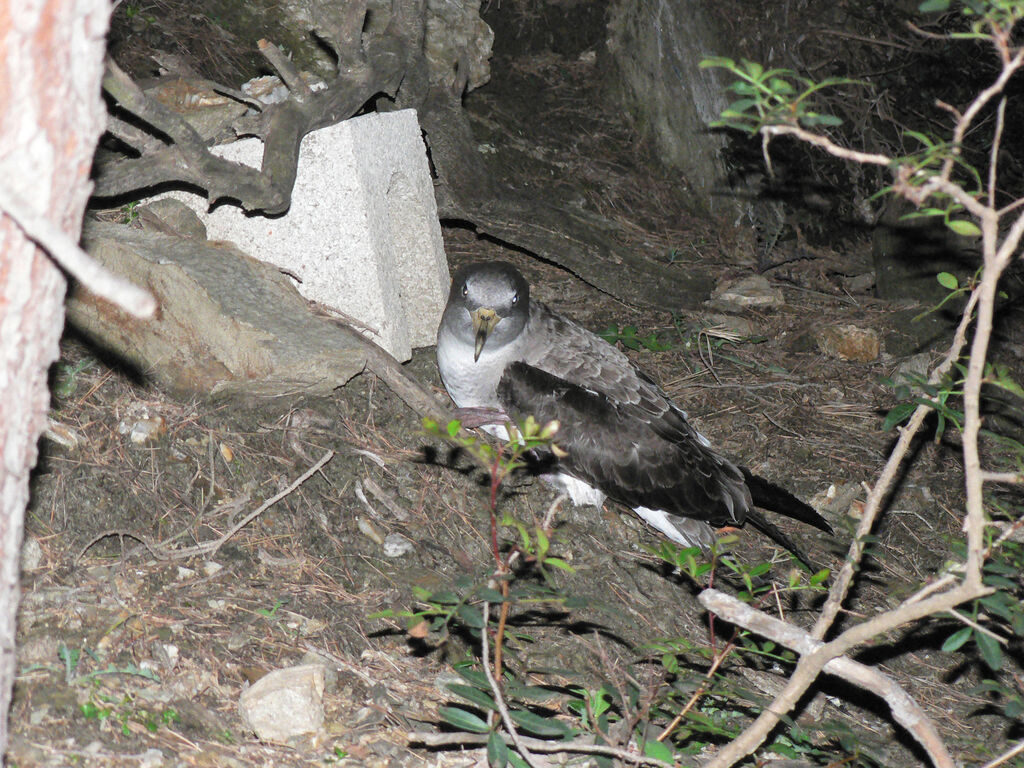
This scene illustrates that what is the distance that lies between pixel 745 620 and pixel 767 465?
3.15 meters

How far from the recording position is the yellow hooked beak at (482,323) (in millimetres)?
4453

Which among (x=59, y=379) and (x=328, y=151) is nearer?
(x=59, y=379)

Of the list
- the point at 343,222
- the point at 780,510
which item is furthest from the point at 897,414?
the point at 343,222

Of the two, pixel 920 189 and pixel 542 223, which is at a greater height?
pixel 920 189

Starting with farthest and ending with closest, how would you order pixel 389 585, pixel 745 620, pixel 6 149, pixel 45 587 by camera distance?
pixel 389 585 < pixel 45 587 < pixel 745 620 < pixel 6 149

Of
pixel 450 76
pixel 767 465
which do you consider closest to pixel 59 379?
pixel 450 76

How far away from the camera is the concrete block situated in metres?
4.44

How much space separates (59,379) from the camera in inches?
151

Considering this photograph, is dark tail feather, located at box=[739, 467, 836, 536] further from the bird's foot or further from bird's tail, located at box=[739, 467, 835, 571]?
the bird's foot

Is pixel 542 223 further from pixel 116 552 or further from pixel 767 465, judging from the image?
pixel 116 552

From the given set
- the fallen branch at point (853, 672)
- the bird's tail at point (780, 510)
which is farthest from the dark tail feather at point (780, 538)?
the fallen branch at point (853, 672)

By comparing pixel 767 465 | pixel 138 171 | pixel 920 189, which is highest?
pixel 920 189

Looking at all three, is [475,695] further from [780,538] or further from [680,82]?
[680,82]

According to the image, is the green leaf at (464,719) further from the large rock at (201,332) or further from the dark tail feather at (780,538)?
the dark tail feather at (780,538)
